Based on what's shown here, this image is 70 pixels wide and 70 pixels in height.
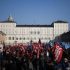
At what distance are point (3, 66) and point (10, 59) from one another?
1.24 m

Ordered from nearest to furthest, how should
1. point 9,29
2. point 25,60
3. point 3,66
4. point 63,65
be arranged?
point 63,65
point 3,66
point 25,60
point 9,29

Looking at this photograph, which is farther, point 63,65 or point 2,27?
point 2,27

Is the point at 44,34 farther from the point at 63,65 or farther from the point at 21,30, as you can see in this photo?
the point at 63,65

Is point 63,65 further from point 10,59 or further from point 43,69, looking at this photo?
point 10,59

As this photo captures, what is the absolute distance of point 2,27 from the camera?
4306 inches

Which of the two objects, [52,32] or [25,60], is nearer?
[25,60]

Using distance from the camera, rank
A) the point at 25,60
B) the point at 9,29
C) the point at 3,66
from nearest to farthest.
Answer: the point at 3,66 → the point at 25,60 → the point at 9,29

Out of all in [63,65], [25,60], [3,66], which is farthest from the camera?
[25,60]

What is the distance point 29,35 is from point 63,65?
10159cm

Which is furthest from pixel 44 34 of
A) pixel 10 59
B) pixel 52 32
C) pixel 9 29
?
pixel 10 59

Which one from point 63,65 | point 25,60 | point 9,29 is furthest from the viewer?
point 9,29

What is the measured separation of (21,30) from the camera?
108 m

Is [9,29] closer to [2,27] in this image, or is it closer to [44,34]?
[2,27]

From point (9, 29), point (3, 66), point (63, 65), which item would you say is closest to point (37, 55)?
point (3, 66)
